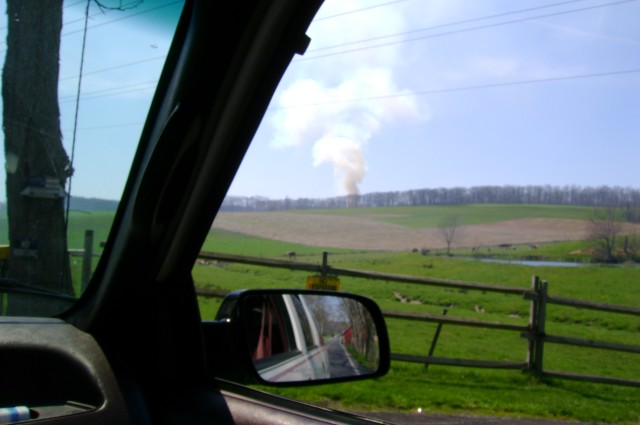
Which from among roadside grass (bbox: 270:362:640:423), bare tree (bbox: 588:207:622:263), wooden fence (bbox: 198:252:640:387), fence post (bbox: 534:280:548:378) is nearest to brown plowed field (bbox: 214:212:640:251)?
bare tree (bbox: 588:207:622:263)

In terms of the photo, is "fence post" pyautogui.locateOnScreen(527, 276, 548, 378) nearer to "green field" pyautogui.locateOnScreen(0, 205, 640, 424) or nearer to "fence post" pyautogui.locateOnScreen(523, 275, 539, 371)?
"fence post" pyautogui.locateOnScreen(523, 275, 539, 371)

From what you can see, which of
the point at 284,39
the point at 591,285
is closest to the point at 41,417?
the point at 284,39

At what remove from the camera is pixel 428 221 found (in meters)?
30.3

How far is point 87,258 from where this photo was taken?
1.82m

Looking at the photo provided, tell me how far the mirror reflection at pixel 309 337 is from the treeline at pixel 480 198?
0.41 meters

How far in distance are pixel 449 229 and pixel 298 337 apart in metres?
26.8

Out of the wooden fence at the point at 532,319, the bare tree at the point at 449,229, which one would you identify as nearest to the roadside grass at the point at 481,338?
the wooden fence at the point at 532,319

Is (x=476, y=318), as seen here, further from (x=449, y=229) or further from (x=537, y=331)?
(x=449, y=229)

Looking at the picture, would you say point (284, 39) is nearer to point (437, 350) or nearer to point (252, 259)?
point (252, 259)

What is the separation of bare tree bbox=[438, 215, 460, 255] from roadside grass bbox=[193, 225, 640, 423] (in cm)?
192

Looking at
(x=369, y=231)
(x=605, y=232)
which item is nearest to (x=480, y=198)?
(x=605, y=232)

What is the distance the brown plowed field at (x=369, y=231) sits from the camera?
24.1 metres

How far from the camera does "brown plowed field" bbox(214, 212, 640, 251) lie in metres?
24.1

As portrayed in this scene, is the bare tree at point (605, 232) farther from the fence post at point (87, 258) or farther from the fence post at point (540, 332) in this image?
the fence post at point (87, 258)
